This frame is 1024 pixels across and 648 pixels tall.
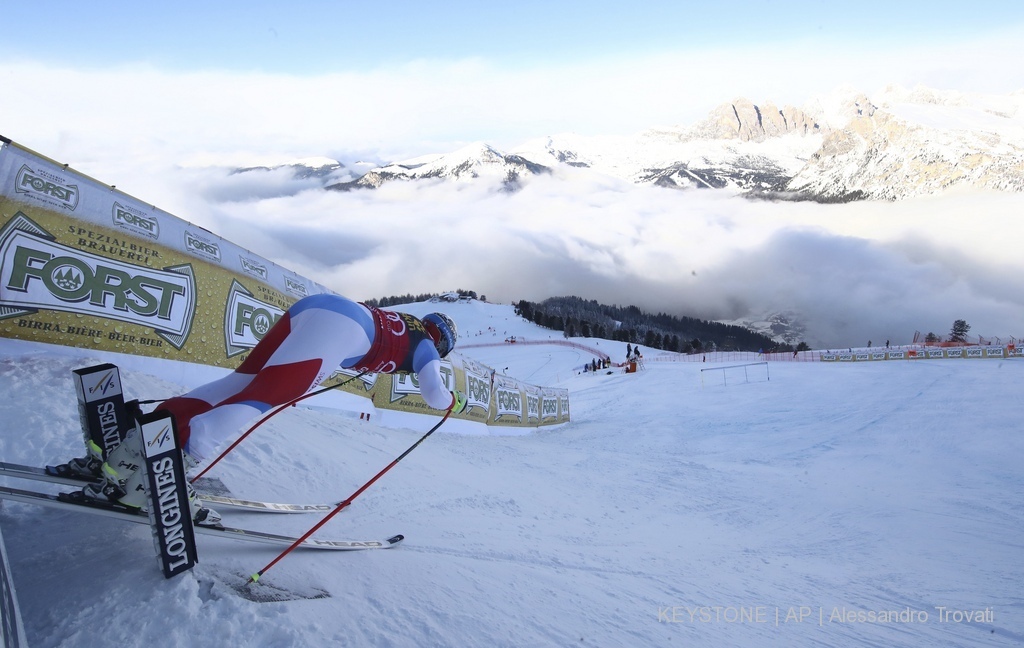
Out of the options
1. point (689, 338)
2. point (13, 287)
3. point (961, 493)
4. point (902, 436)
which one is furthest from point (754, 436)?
point (689, 338)

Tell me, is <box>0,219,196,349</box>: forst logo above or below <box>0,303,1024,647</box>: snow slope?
above

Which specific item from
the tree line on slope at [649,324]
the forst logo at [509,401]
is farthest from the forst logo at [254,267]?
the tree line on slope at [649,324]

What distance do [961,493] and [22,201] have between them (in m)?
12.4

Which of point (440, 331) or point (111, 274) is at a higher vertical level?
point (111, 274)

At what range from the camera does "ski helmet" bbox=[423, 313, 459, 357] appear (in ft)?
13.9

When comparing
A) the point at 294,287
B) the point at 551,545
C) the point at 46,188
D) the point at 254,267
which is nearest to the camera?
the point at 551,545

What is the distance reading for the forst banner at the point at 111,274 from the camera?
566 cm

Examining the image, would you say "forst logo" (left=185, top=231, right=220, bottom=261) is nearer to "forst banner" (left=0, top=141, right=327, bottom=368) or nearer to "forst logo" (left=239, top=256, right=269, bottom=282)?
"forst banner" (left=0, top=141, right=327, bottom=368)

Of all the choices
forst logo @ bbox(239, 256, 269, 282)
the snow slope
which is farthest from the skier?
forst logo @ bbox(239, 256, 269, 282)

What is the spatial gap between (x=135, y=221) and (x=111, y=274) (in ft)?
2.61

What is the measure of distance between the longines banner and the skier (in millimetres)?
3950

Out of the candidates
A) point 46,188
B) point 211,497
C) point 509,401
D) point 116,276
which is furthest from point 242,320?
point 509,401

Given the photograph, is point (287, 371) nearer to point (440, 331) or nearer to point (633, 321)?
point (440, 331)

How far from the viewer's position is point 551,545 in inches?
175
